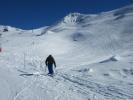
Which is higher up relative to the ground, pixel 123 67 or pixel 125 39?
pixel 125 39

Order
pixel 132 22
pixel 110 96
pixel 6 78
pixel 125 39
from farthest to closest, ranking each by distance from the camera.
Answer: pixel 132 22 < pixel 125 39 < pixel 6 78 < pixel 110 96

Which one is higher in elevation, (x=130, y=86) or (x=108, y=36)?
(x=108, y=36)

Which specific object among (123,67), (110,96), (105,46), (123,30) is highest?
(123,30)

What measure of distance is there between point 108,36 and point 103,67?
51.7 m

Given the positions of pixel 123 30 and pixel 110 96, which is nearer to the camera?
pixel 110 96

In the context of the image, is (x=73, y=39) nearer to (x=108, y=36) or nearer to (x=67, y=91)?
(x=108, y=36)

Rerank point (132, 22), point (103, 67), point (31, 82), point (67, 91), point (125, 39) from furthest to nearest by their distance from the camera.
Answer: point (132, 22) < point (125, 39) < point (103, 67) < point (31, 82) < point (67, 91)

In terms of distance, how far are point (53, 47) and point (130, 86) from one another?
141 feet

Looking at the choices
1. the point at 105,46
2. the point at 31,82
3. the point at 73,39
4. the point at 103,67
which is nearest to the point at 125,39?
the point at 105,46

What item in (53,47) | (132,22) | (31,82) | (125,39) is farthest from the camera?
(132,22)

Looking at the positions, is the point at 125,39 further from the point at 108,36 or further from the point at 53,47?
the point at 53,47

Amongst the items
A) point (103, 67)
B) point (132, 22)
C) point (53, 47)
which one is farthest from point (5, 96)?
point (132, 22)

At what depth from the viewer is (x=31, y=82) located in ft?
55.3

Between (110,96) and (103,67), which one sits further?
(103,67)
